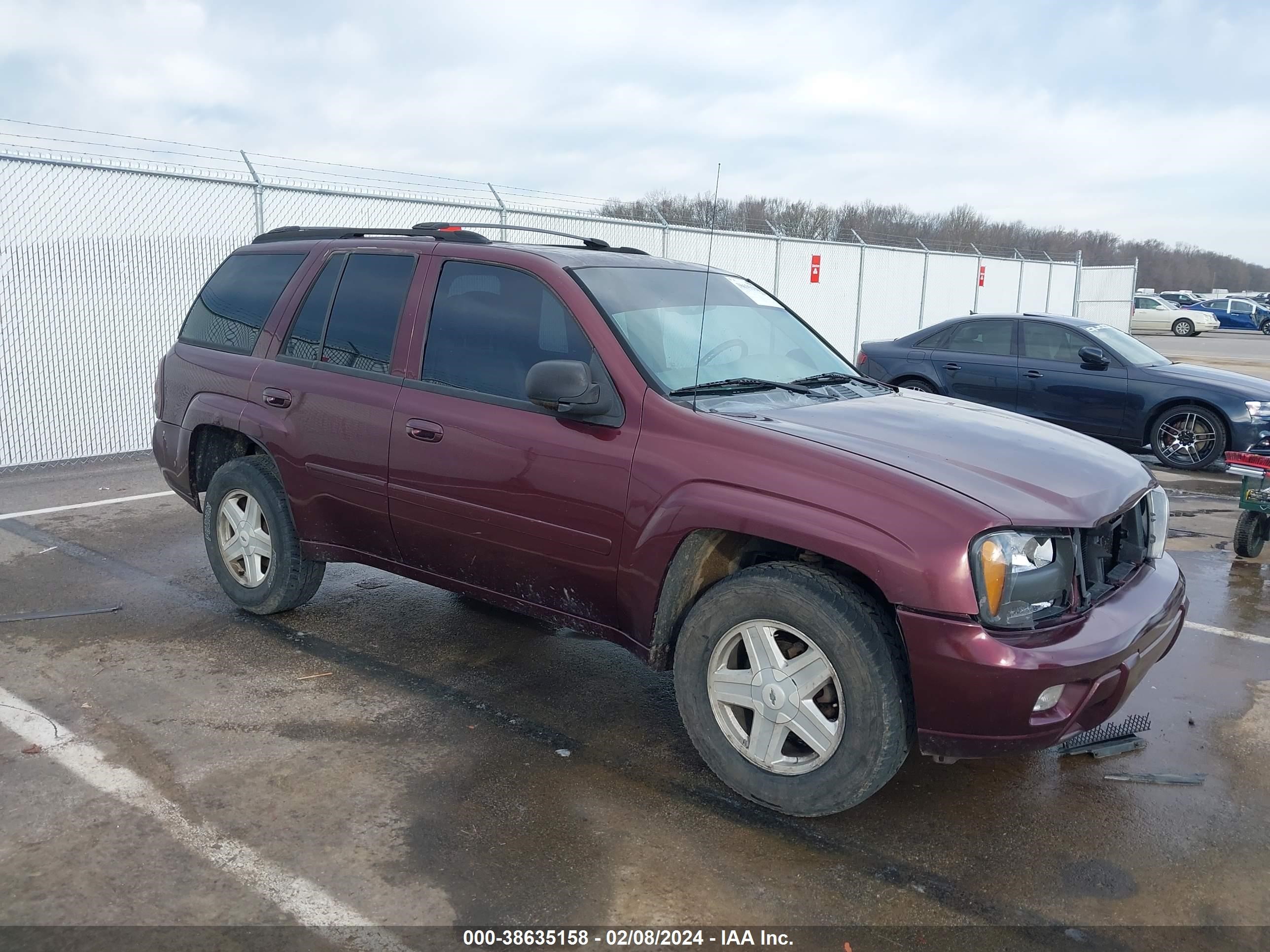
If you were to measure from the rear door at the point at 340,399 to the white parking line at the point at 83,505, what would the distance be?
364 centimetres

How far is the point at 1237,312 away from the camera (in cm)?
4466

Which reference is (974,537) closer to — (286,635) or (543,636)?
(543,636)

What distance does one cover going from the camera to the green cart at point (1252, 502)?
6402 millimetres

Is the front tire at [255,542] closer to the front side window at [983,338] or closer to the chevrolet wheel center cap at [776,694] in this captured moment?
the chevrolet wheel center cap at [776,694]

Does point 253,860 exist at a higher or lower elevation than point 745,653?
lower

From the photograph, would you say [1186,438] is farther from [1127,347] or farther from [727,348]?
[727,348]

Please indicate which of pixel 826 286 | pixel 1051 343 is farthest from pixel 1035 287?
pixel 1051 343

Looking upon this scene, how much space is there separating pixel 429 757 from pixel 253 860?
0.80m

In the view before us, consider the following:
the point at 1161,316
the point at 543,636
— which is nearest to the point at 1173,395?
the point at 543,636

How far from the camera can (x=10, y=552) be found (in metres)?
6.41

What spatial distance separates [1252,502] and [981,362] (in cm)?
494

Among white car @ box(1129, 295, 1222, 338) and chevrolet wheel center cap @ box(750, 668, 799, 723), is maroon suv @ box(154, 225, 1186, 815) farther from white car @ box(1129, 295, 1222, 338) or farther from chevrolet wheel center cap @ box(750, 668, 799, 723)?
white car @ box(1129, 295, 1222, 338)

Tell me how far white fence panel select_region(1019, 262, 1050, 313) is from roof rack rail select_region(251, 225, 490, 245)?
23993mm

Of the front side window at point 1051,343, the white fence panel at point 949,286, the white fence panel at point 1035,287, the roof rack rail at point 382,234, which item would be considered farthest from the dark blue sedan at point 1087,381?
the white fence panel at point 1035,287
